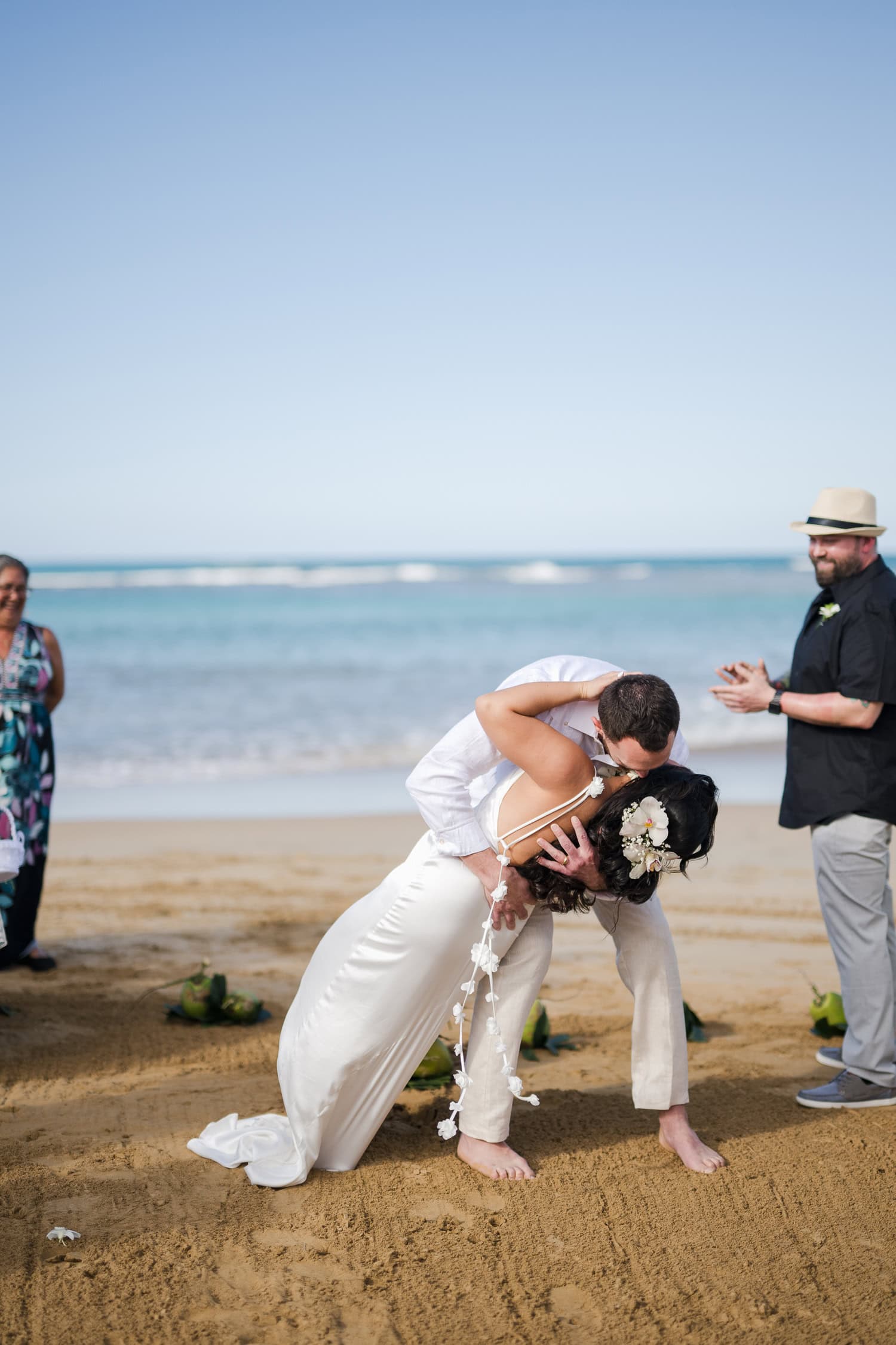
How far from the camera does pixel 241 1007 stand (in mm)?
4938

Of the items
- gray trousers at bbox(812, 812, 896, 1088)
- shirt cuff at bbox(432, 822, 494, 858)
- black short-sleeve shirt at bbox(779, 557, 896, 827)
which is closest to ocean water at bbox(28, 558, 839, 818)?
black short-sleeve shirt at bbox(779, 557, 896, 827)

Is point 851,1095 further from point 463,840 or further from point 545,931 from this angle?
point 463,840

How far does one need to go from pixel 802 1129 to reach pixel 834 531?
86.8 inches

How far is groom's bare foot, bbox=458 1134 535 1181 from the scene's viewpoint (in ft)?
11.6

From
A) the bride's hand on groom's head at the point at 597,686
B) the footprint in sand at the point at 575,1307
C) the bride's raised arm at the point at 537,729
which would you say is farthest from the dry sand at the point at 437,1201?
the bride's hand on groom's head at the point at 597,686

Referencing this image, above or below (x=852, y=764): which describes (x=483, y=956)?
below

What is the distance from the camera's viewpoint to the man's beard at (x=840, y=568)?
13.9 feet

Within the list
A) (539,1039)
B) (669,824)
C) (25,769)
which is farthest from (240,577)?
(669,824)

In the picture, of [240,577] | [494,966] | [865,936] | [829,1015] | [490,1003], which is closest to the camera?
[494,966]

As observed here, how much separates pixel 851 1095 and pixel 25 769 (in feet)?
13.5

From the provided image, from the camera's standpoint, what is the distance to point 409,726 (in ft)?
46.4

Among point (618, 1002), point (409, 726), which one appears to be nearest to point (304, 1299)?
point (618, 1002)

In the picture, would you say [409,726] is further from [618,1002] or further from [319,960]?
[319,960]

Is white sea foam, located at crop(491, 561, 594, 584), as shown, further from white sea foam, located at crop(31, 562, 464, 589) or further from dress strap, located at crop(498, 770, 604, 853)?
dress strap, located at crop(498, 770, 604, 853)
